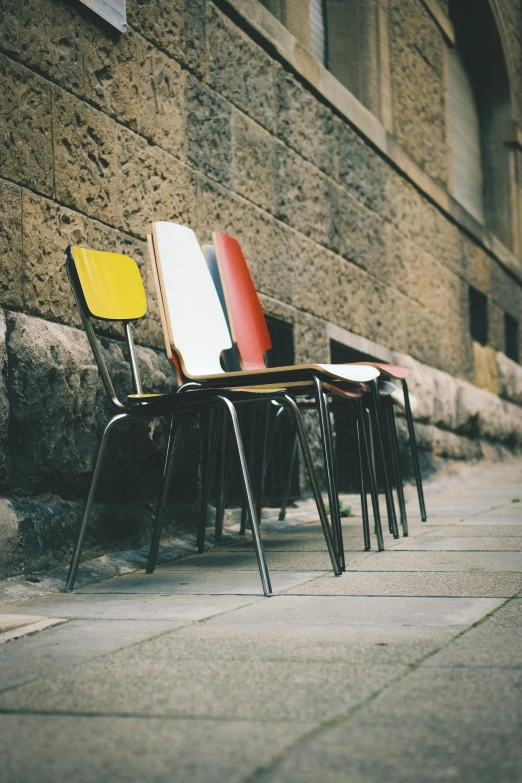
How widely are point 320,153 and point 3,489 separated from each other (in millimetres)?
3992

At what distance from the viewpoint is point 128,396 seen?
3211 mm

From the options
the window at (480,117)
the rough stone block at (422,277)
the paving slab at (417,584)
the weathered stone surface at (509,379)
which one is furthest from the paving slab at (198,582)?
the weathered stone surface at (509,379)

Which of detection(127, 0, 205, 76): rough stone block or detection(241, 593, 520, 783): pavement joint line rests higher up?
detection(127, 0, 205, 76): rough stone block

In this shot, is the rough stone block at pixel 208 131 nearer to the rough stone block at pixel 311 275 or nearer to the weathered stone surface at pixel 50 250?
the rough stone block at pixel 311 275

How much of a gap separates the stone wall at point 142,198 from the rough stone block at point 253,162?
0.5 inches

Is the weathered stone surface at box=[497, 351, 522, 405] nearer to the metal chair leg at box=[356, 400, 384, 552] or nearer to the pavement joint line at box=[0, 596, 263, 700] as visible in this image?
the metal chair leg at box=[356, 400, 384, 552]

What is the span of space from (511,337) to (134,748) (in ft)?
40.8

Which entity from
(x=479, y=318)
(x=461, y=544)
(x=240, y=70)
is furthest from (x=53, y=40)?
(x=479, y=318)

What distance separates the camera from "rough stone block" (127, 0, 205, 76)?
4.49 meters

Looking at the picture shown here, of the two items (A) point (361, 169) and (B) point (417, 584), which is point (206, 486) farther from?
(A) point (361, 169)

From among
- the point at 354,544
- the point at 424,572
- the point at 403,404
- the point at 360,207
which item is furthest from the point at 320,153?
the point at 424,572

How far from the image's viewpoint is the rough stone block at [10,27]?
3484 mm

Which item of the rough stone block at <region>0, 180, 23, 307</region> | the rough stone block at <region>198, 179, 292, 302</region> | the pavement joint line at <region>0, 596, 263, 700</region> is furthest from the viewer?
the rough stone block at <region>198, 179, 292, 302</region>

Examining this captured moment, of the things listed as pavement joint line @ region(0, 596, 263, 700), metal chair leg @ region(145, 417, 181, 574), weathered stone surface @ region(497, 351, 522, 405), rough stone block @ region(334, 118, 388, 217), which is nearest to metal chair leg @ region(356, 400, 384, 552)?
metal chair leg @ region(145, 417, 181, 574)
